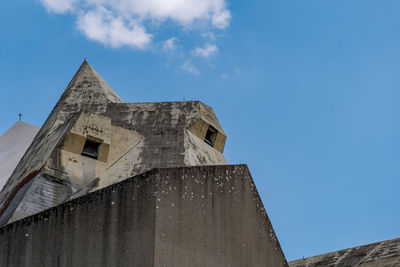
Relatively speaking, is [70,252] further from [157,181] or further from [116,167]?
[116,167]

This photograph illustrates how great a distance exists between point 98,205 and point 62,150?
27.2ft

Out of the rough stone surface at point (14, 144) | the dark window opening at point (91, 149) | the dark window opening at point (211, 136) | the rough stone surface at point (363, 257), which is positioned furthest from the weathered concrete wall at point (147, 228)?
the rough stone surface at point (14, 144)

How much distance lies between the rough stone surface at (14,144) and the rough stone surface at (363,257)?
17209mm

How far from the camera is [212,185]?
1319 centimetres

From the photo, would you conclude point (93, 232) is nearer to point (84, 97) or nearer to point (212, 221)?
point (212, 221)

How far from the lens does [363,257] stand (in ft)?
65.6

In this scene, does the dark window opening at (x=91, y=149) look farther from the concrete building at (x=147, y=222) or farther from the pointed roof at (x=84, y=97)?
the pointed roof at (x=84, y=97)

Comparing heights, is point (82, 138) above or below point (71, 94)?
below

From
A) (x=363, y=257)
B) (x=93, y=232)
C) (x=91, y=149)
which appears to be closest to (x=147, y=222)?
(x=93, y=232)

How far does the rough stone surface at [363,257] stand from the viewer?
1892 centimetres

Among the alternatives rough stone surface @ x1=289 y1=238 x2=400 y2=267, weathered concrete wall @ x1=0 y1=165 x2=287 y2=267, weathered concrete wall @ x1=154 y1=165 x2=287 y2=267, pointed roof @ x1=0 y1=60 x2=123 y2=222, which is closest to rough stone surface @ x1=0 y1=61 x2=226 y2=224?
pointed roof @ x1=0 y1=60 x2=123 y2=222

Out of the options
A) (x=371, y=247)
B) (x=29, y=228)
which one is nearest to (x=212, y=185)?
(x=29, y=228)

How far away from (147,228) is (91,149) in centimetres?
969

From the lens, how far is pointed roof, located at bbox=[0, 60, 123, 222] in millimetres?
21141
